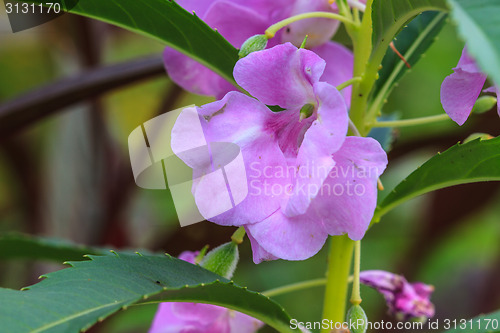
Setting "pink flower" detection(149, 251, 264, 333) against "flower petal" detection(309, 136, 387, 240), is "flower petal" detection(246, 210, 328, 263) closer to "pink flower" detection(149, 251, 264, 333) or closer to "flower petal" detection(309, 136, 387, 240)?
"flower petal" detection(309, 136, 387, 240)

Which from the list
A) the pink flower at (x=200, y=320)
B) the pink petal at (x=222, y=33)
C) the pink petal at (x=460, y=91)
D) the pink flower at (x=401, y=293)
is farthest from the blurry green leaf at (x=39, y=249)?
the pink petal at (x=460, y=91)

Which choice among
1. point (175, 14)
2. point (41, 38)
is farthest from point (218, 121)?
point (41, 38)

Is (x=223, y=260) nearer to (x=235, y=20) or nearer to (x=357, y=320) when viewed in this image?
(x=357, y=320)

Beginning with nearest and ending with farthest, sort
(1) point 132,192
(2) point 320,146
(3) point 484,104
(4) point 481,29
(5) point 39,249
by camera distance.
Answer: (4) point 481,29 < (2) point 320,146 < (3) point 484,104 < (5) point 39,249 < (1) point 132,192

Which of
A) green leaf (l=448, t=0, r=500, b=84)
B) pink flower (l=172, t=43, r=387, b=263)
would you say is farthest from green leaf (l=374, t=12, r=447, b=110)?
green leaf (l=448, t=0, r=500, b=84)

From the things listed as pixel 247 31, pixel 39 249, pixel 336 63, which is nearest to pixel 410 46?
pixel 336 63

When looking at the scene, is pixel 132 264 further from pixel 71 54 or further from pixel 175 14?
pixel 71 54
